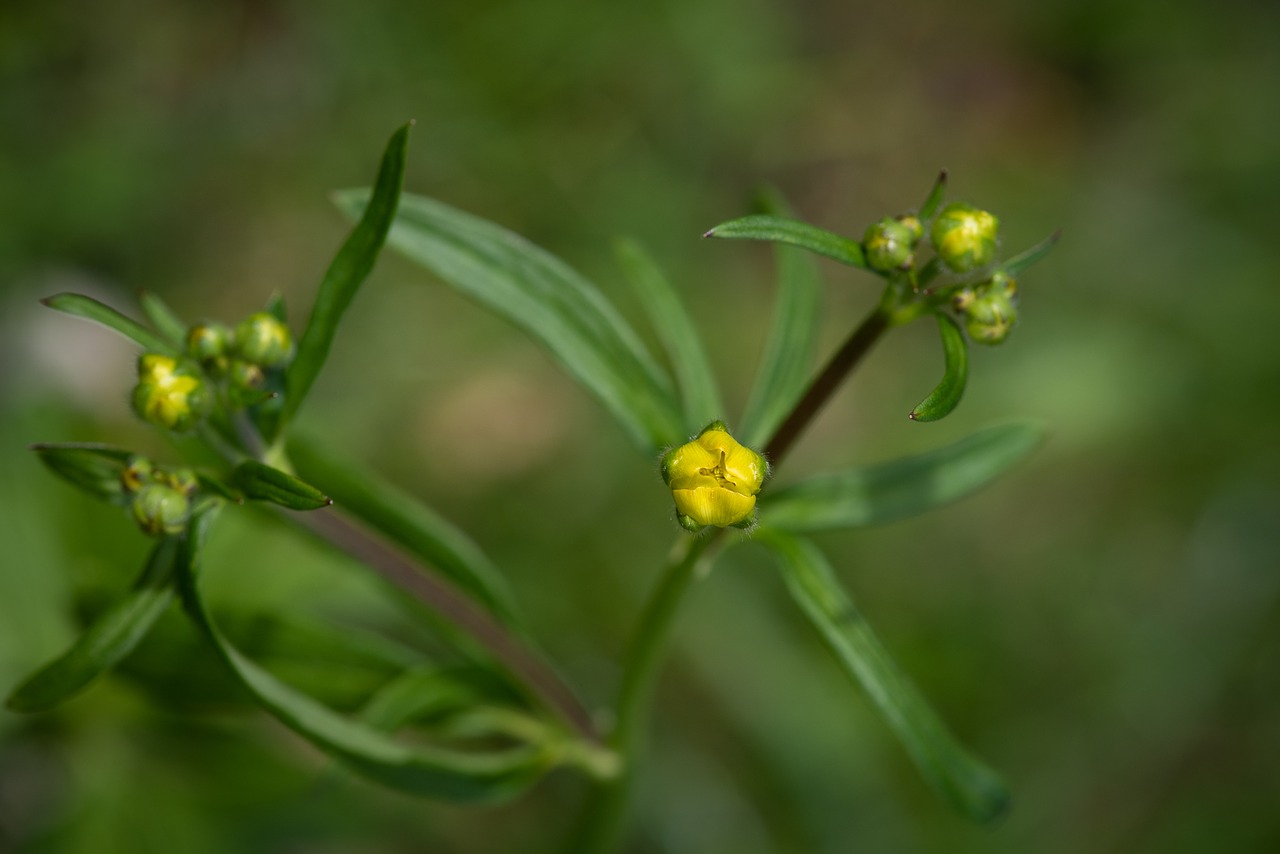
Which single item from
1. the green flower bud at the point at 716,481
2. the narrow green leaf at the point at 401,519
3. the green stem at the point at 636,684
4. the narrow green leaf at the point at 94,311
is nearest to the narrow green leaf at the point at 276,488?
the narrow green leaf at the point at 94,311

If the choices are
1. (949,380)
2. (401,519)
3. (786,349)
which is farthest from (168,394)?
(949,380)

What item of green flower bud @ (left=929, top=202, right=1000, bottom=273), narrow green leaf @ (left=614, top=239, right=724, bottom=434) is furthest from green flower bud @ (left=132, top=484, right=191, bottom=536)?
green flower bud @ (left=929, top=202, right=1000, bottom=273)

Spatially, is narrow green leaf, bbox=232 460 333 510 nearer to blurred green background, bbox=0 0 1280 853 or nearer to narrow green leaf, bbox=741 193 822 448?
narrow green leaf, bbox=741 193 822 448

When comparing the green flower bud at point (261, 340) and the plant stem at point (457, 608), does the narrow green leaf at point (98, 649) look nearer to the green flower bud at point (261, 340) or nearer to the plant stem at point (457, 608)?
the plant stem at point (457, 608)

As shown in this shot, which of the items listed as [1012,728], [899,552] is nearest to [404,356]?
[899,552]

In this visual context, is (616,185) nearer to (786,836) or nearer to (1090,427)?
(1090,427)

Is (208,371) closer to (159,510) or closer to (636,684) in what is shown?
(159,510)
